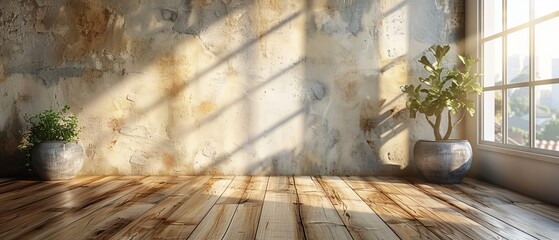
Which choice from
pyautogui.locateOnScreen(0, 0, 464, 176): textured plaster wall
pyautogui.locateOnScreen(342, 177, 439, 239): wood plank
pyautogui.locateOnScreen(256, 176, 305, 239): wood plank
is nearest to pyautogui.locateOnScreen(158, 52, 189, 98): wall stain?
pyautogui.locateOnScreen(0, 0, 464, 176): textured plaster wall

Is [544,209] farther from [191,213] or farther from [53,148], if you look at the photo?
[53,148]

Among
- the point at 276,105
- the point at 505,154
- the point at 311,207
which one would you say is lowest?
the point at 311,207

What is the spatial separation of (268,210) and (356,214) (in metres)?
0.48

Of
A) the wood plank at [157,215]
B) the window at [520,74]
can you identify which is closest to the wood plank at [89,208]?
the wood plank at [157,215]

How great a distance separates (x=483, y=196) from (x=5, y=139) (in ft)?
12.8

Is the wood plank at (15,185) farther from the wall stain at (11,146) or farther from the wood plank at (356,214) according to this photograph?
the wood plank at (356,214)

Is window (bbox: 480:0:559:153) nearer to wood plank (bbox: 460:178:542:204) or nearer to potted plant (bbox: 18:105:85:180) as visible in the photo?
wood plank (bbox: 460:178:542:204)

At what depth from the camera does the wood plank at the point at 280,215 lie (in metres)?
1.99

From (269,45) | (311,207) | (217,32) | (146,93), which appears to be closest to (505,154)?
(311,207)

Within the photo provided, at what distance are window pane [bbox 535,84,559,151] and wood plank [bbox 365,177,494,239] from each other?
0.92 metres

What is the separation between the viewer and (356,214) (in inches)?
93.7

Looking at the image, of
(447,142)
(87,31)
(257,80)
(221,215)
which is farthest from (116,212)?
(447,142)

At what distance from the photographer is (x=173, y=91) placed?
154 inches

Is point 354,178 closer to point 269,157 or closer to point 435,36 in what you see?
point 269,157
